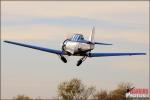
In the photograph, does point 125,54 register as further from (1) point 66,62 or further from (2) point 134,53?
(1) point 66,62

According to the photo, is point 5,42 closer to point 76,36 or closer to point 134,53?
point 76,36

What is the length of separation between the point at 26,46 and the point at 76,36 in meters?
7.27

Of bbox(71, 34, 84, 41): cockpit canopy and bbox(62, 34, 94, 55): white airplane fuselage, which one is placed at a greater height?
bbox(71, 34, 84, 41): cockpit canopy

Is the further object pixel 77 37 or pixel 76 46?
pixel 77 37

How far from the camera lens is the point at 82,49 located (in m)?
108

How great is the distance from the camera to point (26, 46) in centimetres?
10956

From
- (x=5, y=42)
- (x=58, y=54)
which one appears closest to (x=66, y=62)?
(x=58, y=54)

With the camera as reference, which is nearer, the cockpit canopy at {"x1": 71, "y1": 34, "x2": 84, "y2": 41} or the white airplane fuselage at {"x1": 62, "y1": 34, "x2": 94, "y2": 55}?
the white airplane fuselage at {"x1": 62, "y1": 34, "x2": 94, "y2": 55}

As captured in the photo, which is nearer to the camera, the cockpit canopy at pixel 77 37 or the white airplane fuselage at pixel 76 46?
the white airplane fuselage at pixel 76 46

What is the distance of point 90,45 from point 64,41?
6038 mm

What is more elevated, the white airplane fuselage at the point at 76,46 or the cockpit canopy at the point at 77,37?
the cockpit canopy at the point at 77,37

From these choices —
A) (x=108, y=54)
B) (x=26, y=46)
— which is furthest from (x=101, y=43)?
(x=26, y=46)

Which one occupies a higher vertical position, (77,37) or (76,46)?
(77,37)

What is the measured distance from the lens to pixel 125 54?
4355 inches
